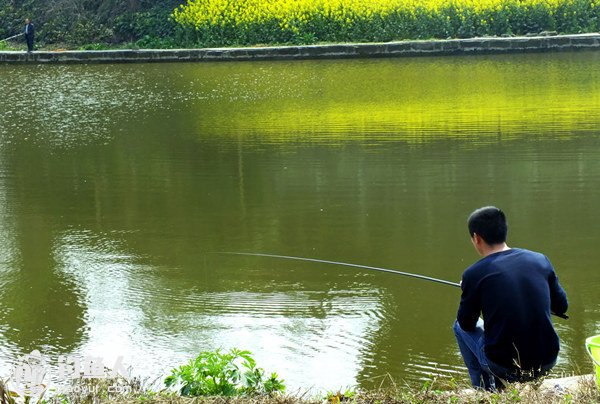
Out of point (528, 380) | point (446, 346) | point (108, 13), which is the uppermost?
point (108, 13)

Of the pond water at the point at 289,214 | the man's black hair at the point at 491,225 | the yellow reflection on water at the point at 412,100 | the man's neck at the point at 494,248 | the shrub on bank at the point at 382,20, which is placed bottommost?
the pond water at the point at 289,214

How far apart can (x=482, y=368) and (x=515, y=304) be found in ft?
1.44

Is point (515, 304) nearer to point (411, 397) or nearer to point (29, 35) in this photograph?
point (411, 397)

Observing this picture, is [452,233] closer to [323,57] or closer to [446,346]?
[446,346]

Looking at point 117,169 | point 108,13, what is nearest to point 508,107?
point 117,169

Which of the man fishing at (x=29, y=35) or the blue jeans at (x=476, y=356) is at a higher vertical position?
the man fishing at (x=29, y=35)

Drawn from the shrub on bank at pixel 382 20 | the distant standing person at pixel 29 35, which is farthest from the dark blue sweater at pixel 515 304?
the distant standing person at pixel 29 35

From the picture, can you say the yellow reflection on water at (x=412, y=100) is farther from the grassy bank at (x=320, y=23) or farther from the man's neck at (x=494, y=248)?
the man's neck at (x=494, y=248)

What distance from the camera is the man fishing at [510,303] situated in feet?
14.6

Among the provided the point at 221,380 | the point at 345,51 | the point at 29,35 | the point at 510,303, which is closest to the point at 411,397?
the point at 510,303

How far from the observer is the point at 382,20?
24031 millimetres

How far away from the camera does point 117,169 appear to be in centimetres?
1205

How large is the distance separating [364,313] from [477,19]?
17935 mm

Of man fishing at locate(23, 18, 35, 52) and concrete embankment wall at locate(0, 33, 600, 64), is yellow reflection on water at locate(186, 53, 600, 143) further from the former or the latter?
man fishing at locate(23, 18, 35, 52)
